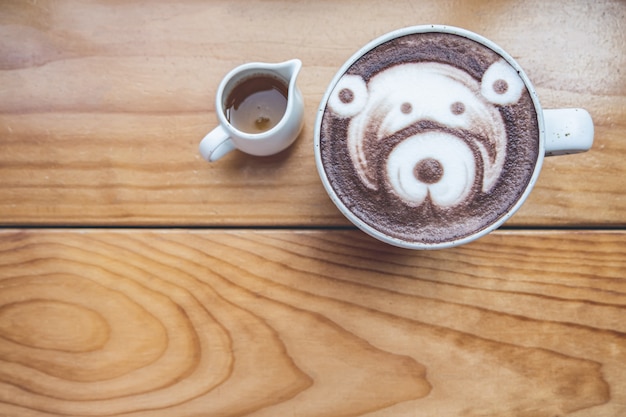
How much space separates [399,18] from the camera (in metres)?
0.76

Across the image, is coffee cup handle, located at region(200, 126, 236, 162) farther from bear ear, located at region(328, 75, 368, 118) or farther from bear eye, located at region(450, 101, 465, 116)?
bear eye, located at region(450, 101, 465, 116)

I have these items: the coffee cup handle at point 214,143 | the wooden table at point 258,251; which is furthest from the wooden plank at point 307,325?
Result: the coffee cup handle at point 214,143

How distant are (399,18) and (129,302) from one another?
53 cm

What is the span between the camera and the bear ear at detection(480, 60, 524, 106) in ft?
2.05

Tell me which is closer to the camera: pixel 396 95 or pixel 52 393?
pixel 396 95

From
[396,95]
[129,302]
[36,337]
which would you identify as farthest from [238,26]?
[36,337]

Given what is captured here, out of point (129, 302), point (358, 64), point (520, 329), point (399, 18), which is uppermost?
point (399, 18)

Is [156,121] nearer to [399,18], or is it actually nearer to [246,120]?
[246,120]

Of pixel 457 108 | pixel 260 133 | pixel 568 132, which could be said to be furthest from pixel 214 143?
pixel 568 132

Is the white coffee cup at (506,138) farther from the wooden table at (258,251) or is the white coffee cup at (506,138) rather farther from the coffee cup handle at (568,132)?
the wooden table at (258,251)

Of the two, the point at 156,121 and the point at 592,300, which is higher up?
the point at 156,121

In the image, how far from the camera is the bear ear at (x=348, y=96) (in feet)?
2.07

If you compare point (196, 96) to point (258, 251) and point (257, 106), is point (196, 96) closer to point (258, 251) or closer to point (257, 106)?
point (257, 106)

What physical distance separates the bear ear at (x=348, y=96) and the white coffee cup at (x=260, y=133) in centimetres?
6
